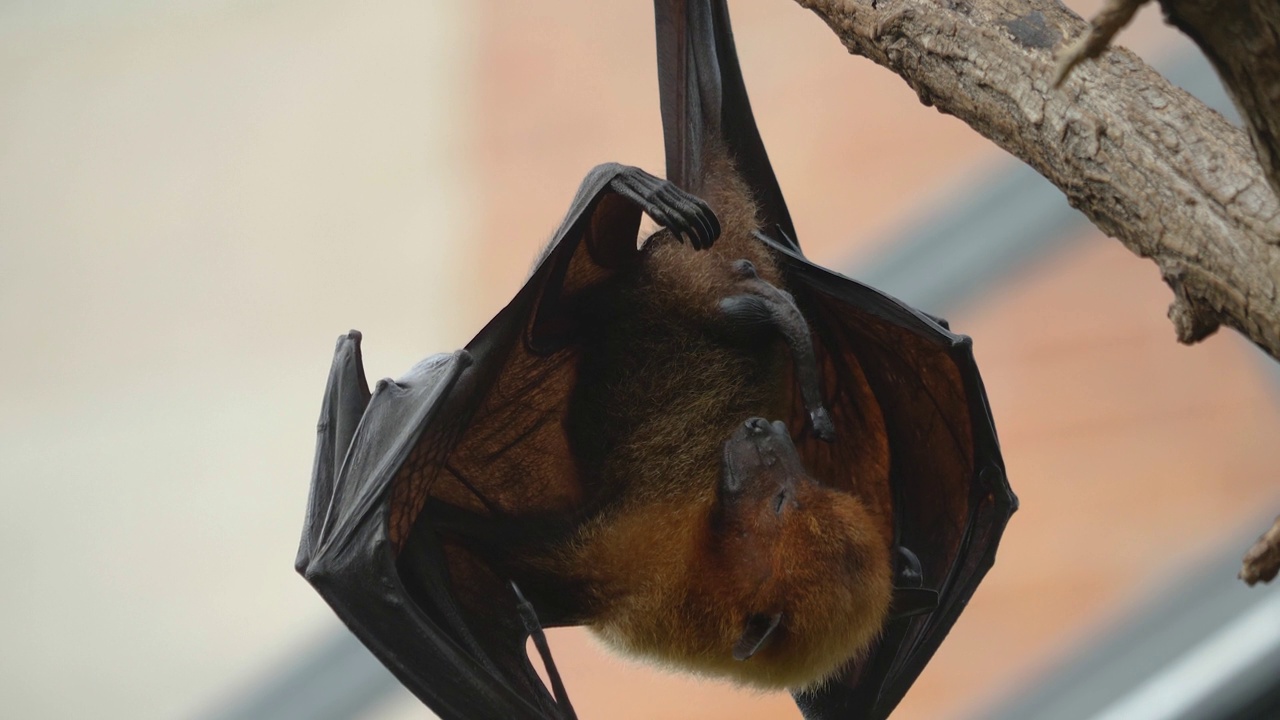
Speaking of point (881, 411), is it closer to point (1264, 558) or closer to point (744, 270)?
point (744, 270)

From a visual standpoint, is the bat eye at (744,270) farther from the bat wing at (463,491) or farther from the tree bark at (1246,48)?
the tree bark at (1246,48)

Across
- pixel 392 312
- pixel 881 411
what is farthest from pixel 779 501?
pixel 392 312

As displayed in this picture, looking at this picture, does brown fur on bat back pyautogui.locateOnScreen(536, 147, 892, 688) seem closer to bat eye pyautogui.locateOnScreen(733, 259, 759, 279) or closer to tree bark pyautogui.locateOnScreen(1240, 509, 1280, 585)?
bat eye pyautogui.locateOnScreen(733, 259, 759, 279)

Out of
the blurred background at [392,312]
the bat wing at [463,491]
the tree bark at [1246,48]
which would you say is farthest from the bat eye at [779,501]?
the blurred background at [392,312]

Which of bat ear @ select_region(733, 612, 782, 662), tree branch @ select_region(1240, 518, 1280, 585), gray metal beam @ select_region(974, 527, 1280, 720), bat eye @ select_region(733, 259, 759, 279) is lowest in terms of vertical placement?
gray metal beam @ select_region(974, 527, 1280, 720)

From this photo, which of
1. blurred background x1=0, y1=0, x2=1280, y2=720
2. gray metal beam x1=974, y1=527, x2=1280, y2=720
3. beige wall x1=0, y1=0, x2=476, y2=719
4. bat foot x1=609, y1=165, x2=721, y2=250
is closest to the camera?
bat foot x1=609, y1=165, x2=721, y2=250

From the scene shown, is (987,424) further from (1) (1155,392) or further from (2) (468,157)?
(2) (468,157)

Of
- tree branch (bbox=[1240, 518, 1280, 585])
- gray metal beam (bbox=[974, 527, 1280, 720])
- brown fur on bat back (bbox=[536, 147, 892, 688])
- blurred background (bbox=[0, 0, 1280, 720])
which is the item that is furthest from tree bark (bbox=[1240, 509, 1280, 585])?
blurred background (bbox=[0, 0, 1280, 720])
